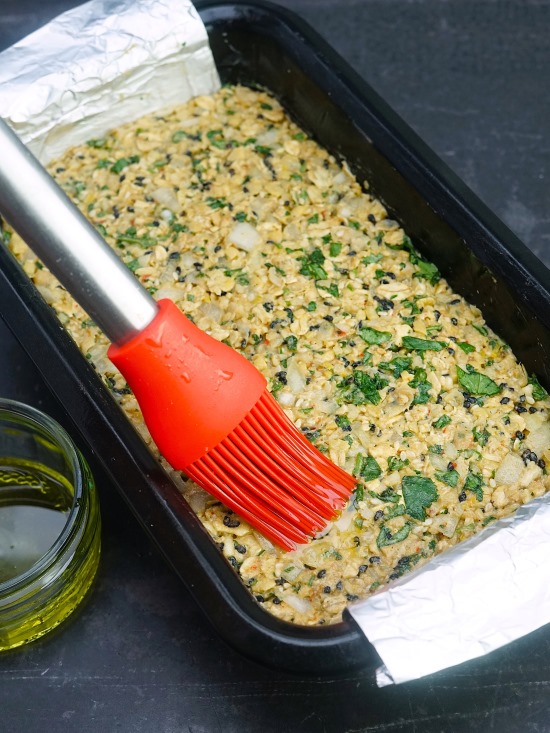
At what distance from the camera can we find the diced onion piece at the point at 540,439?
1.82 m

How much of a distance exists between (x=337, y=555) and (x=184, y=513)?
0.91 ft

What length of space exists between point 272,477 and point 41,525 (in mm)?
518

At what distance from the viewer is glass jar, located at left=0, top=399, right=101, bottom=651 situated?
176cm

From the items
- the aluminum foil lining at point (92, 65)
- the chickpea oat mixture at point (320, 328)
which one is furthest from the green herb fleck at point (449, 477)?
the aluminum foil lining at point (92, 65)

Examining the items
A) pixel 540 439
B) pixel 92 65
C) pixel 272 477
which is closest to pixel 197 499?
pixel 272 477

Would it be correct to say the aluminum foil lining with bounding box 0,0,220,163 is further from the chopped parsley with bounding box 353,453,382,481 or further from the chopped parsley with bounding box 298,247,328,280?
the chopped parsley with bounding box 353,453,382,481

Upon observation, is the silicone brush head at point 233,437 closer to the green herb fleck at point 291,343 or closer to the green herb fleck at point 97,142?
the green herb fleck at point 291,343

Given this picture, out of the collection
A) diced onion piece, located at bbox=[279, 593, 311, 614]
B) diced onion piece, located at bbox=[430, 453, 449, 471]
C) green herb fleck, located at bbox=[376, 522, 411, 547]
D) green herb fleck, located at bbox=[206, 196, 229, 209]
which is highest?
green herb fleck, located at bbox=[206, 196, 229, 209]

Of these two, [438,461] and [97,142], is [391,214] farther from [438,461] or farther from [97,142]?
[97,142]

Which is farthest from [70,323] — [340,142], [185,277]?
[340,142]

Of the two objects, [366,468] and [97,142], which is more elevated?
[97,142]

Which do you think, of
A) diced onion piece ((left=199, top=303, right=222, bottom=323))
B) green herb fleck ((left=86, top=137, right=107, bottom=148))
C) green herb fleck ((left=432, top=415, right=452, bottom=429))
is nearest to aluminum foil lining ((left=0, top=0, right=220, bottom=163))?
green herb fleck ((left=86, top=137, right=107, bottom=148))

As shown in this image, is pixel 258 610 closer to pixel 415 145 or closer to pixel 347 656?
pixel 347 656

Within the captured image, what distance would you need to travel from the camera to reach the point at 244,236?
207cm
